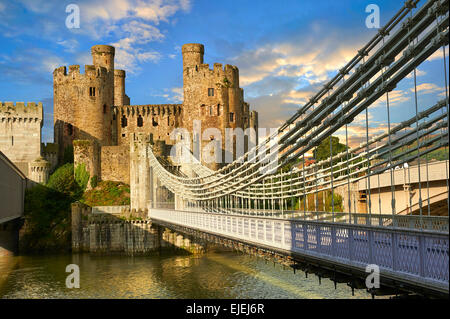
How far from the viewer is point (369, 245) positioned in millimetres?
7160

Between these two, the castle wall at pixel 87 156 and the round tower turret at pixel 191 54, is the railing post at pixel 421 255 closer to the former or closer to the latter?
the castle wall at pixel 87 156

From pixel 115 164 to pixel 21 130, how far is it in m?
7.17

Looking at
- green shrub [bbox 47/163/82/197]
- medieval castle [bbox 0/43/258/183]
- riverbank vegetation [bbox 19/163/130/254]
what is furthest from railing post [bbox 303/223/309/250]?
green shrub [bbox 47/163/82/197]

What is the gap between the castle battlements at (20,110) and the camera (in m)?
36.1

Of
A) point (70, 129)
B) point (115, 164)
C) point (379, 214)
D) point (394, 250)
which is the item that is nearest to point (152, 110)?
point (70, 129)

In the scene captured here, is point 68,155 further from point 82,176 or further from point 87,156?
point 82,176

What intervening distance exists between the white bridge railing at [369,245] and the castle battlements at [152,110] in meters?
30.7

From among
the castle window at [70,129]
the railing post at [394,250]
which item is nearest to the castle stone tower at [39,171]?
the castle window at [70,129]

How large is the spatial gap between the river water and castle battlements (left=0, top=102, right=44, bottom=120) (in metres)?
13.0

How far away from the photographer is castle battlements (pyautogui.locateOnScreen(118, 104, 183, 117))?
4209cm

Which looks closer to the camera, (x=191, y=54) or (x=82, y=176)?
(x=82, y=176)

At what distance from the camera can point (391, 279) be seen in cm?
668

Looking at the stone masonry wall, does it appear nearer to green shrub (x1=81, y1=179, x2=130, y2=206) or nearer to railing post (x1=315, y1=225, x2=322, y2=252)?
green shrub (x1=81, y1=179, x2=130, y2=206)
